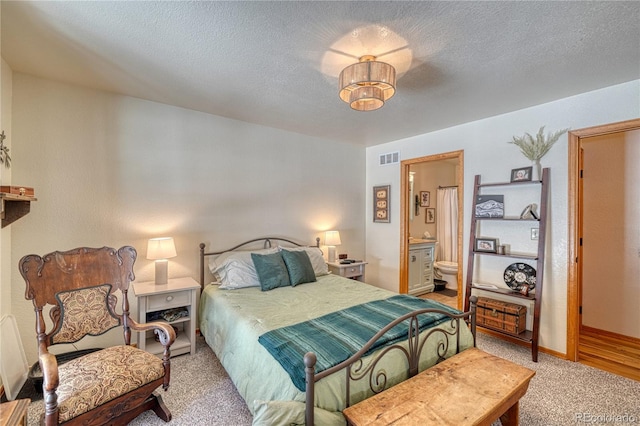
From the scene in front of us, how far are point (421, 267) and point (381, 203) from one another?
144 cm

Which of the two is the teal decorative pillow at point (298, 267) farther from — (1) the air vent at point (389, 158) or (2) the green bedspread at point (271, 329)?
(1) the air vent at point (389, 158)

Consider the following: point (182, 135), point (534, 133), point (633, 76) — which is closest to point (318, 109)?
point (182, 135)

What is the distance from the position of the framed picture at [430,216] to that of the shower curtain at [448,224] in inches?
4.7

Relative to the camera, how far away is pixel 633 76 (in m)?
2.45

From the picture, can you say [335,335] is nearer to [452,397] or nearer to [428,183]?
[452,397]

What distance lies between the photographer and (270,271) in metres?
3.10

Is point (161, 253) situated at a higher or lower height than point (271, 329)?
higher

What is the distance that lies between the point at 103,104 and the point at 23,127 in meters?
0.66

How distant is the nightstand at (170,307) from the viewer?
2.67m

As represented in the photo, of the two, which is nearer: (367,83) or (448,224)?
(367,83)

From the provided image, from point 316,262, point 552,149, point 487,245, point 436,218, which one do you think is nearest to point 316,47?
point 316,262

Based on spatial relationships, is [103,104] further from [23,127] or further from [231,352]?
[231,352]

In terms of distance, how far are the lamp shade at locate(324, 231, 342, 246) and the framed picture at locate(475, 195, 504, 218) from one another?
1.93 m

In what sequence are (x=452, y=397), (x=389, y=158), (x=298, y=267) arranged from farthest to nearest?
(x=389, y=158) → (x=298, y=267) → (x=452, y=397)
